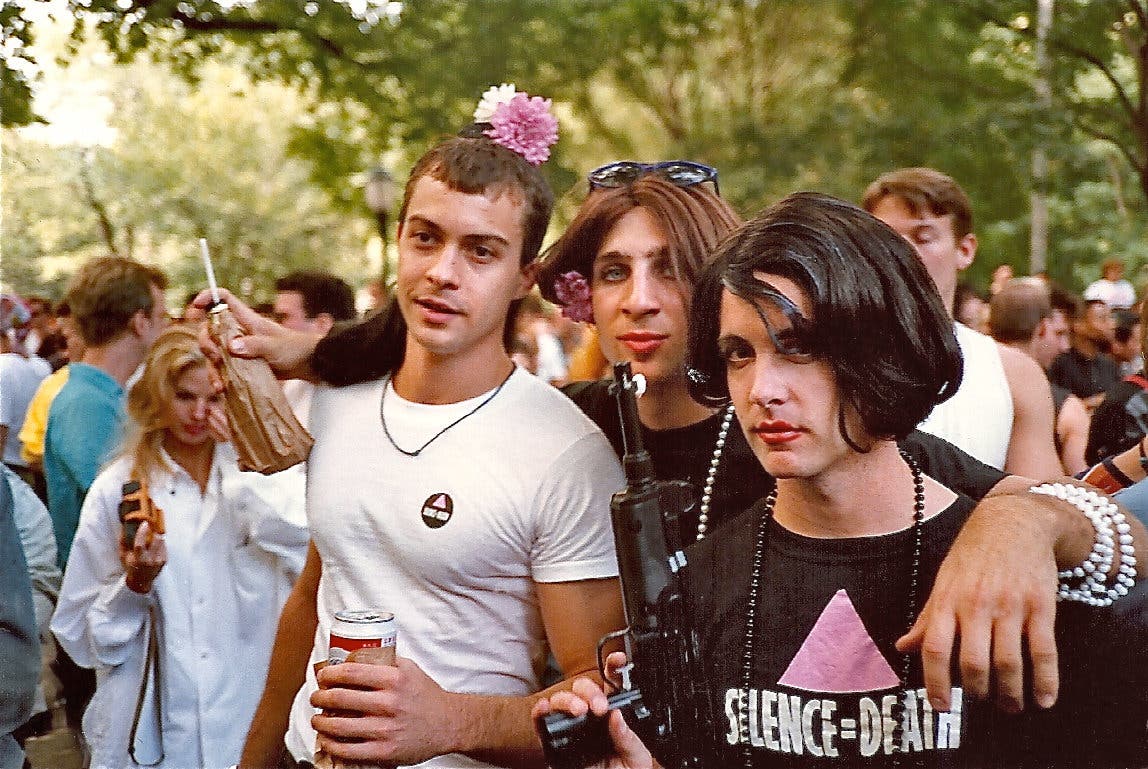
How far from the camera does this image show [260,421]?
9.04ft

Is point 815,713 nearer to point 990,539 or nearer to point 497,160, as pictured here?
point 990,539

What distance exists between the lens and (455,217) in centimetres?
271

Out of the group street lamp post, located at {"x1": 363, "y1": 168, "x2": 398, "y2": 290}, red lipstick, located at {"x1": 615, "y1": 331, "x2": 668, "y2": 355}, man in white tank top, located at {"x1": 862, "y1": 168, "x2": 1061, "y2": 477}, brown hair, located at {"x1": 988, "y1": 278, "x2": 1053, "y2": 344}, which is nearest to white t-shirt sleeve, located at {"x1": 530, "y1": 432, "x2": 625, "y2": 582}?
red lipstick, located at {"x1": 615, "y1": 331, "x2": 668, "y2": 355}

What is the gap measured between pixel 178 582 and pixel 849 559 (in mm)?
2827

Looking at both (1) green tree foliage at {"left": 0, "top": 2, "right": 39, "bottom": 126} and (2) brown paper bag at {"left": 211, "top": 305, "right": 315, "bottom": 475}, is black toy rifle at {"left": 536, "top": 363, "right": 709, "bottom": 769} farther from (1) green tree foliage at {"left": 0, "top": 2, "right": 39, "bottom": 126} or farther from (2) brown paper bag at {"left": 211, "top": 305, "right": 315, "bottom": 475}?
(1) green tree foliage at {"left": 0, "top": 2, "right": 39, "bottom": 126}

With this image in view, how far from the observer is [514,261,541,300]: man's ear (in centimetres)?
282

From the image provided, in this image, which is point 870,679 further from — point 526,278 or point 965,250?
point 965,250

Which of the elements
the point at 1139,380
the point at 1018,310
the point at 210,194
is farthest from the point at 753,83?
the point at 1139,380

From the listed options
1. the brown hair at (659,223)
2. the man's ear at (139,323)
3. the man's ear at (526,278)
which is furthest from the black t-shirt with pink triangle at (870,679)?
the man's ear at (139,323)

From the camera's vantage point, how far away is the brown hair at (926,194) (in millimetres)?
4379

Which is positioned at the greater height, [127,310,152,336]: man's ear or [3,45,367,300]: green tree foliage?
[3,45,367,300]: green tree foliage

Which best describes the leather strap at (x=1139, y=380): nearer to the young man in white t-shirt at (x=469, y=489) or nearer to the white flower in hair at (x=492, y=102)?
the young man in white t-shirt at (x=469, y=489)

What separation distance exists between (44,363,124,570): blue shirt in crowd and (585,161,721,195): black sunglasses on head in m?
2.80

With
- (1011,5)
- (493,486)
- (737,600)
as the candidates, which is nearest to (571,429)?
(493,486)
